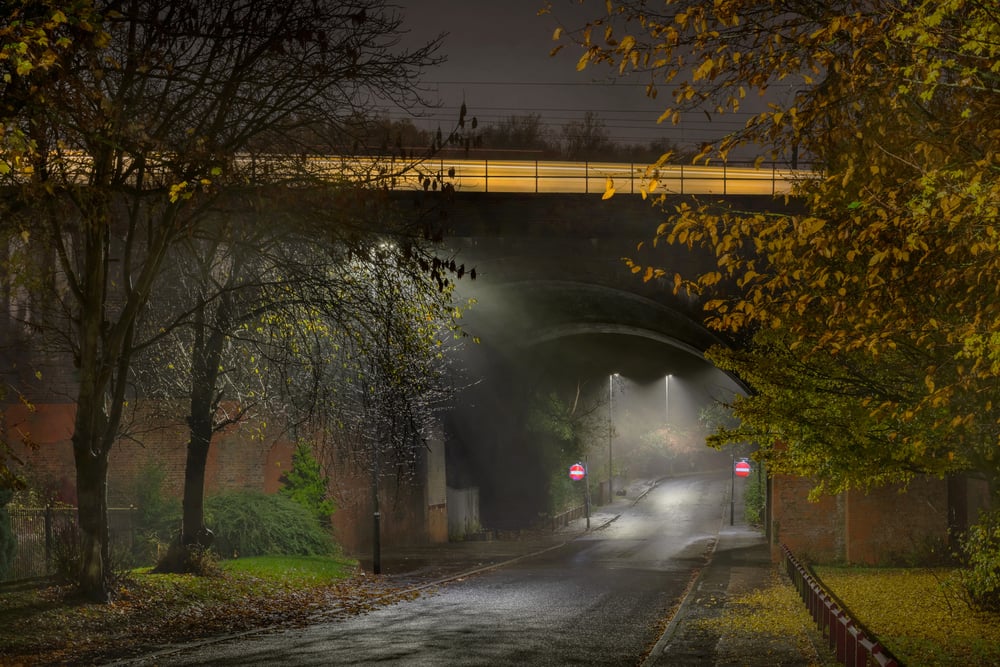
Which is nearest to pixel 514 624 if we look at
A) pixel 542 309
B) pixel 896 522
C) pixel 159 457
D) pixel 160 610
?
pixel 160 610

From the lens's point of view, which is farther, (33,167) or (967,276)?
(33,167)

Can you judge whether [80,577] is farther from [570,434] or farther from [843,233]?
[570,434]

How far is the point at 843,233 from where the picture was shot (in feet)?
37.5

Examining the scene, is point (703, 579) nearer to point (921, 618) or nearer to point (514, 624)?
point (921, 618)

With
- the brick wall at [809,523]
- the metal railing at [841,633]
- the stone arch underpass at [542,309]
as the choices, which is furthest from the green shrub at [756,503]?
the metal railing at [841,633]

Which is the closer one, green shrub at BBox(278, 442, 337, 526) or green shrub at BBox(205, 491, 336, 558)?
green shrub at BBox(205, 491, 336, 558)

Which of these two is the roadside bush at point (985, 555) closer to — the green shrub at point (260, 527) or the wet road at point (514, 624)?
the wet road at point (514, 624)

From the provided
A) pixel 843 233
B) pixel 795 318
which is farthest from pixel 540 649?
pixel 843 233

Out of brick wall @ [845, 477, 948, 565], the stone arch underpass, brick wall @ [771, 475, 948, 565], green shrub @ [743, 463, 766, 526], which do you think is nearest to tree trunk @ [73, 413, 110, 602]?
the stone arch underpass

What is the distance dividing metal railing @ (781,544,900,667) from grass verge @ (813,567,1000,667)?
94cm

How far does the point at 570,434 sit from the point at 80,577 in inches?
1508

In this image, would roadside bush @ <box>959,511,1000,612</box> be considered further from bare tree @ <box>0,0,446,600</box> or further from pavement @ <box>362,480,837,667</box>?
bare tree @ <box>0,0,446,600</box>

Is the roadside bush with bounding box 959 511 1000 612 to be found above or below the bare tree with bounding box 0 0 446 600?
below

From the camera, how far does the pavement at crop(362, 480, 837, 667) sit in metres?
14.7
